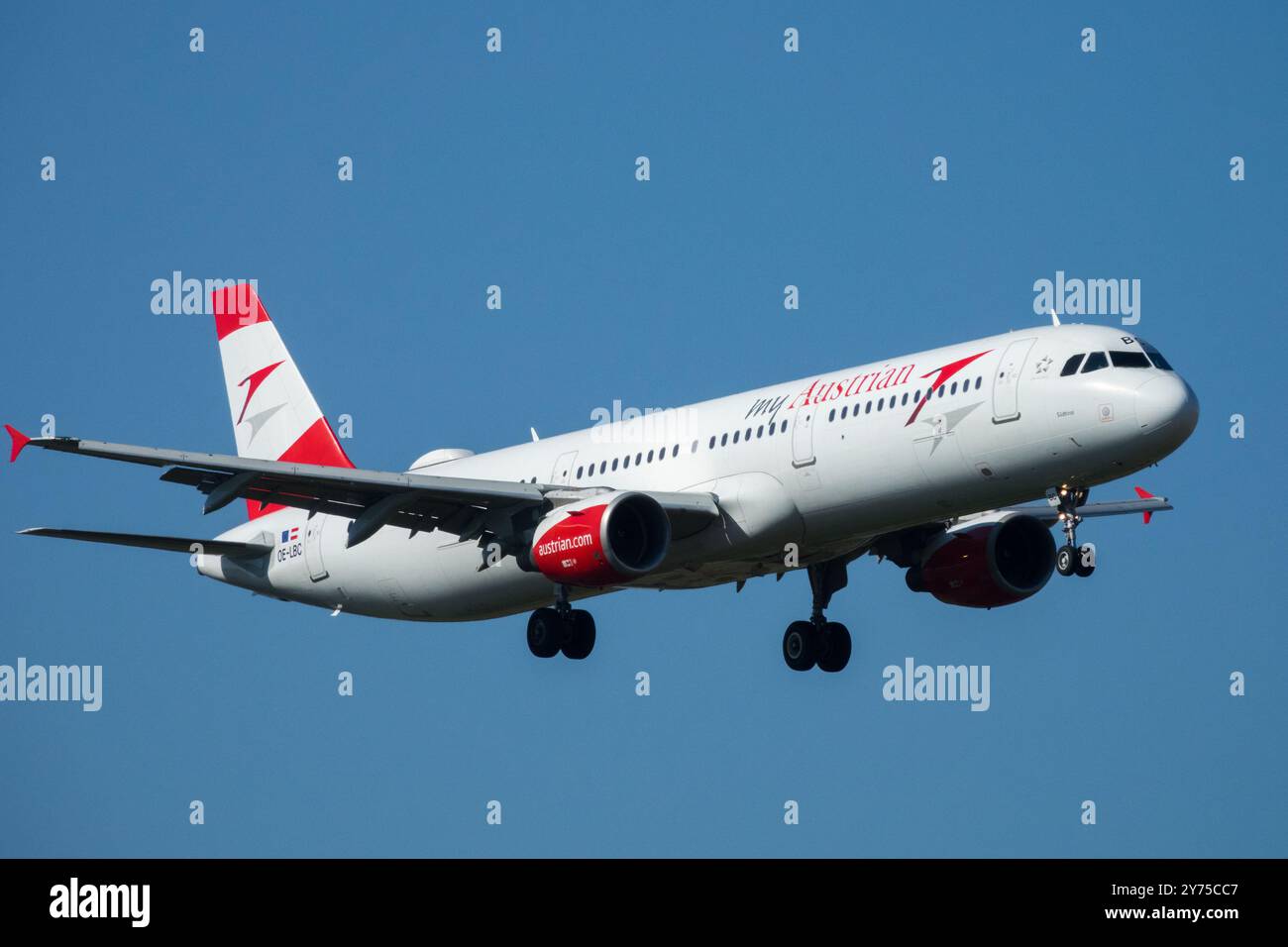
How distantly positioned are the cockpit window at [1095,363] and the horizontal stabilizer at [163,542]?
22.0 m

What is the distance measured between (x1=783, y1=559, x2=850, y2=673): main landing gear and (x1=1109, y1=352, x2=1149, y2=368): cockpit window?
38.5 feet

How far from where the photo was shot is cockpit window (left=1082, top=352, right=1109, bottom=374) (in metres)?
41.2

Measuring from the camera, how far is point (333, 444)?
5884 cm

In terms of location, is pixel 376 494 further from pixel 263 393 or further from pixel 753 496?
pixel 263 393

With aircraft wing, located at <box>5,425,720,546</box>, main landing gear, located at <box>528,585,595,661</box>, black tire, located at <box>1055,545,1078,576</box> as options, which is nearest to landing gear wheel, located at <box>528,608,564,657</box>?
main landing gear, located at <box>528,585,595,661</box>

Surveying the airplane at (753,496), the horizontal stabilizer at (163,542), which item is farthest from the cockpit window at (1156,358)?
the horizontal stabilizer at (163,542)

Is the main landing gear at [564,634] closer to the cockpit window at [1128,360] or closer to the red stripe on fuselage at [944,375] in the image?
the red stripe on fuselage at [944,375]

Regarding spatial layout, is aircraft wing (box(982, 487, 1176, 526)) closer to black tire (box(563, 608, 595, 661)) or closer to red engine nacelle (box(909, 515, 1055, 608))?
red engine nacelle (box(909, 515, 1055, 608))

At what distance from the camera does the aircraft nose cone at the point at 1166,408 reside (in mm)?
40281

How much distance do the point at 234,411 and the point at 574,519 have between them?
65.6 feet

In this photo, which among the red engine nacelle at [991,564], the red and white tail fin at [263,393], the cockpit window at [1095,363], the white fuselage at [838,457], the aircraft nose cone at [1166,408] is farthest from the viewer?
the red and white tail fin at [263,393]

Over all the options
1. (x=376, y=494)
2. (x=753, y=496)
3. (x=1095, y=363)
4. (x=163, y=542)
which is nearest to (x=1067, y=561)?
(x=1095, y=363)

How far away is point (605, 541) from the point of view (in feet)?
148
